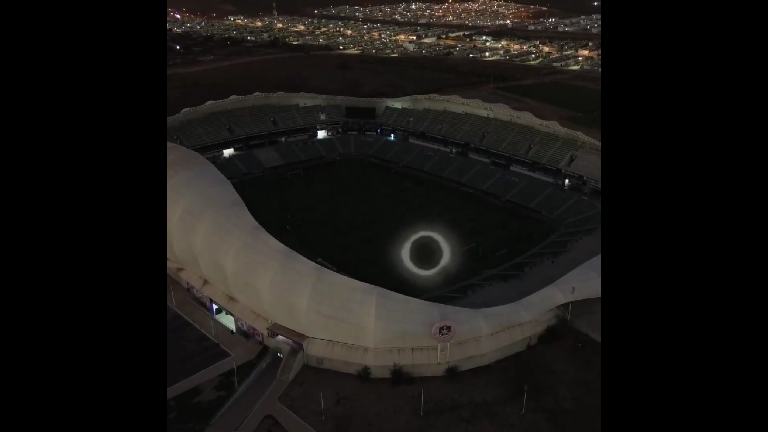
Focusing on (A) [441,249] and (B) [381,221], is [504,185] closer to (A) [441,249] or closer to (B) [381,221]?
(B) [381,221]

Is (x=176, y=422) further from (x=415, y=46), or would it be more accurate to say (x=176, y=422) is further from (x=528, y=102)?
(x=415, y=46)

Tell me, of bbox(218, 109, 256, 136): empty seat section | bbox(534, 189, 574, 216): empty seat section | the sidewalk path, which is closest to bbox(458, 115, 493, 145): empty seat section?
bbox(534, 189, 574, 216): empty seat section

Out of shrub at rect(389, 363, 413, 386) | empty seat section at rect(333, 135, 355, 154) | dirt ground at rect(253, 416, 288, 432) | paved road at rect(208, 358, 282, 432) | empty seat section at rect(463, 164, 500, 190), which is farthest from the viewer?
empty seat section at rect(333, 135, 355, 154)

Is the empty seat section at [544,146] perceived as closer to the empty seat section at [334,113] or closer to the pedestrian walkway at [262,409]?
the empty seat section at [334,113]

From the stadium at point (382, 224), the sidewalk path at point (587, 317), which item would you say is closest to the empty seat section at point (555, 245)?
the stadium at point (382, 224)

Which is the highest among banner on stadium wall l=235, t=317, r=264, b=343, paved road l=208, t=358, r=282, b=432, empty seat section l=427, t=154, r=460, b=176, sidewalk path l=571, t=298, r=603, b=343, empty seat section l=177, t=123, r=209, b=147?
empty seat section l=177, t=123, r=209, b=147

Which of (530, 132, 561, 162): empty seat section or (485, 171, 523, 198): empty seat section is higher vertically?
(530, 132, 561, 162): empty seat section

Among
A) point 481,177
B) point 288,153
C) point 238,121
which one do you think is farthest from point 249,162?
point 481,177

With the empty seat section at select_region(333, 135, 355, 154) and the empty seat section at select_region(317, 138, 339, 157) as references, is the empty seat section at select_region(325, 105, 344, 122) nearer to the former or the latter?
the empty seat section at select_region(333, 135, 355, 154)

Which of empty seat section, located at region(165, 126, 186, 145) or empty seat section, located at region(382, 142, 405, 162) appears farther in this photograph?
empty seat section, located at region(382, 142, 405, 162)
